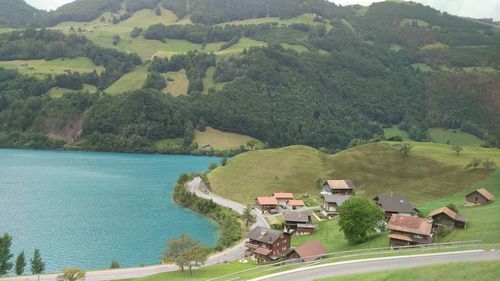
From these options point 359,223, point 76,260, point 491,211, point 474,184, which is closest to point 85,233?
point 76,260

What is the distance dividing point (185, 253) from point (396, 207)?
4286cm

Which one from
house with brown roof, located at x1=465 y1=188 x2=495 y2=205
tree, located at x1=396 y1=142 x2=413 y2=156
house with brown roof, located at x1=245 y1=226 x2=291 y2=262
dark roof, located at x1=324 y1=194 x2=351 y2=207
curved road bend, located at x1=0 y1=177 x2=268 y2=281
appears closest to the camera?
curved road bend, located at x1=0 y1=177 x2=268 y2=281

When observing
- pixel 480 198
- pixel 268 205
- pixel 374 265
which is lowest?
pixel 268 205

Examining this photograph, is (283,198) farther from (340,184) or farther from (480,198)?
(480,198)

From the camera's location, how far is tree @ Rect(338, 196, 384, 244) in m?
66.9

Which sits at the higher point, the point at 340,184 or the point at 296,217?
the point at 340,184

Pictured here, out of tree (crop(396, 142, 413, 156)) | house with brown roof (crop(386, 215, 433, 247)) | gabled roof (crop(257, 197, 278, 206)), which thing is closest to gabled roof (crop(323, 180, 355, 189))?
gabled roof (crop(257, 197, 278, 206))

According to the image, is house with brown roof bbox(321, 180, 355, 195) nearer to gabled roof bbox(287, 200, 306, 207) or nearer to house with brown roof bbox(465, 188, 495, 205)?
gabled roof bbox(287, 200, 306, 207)

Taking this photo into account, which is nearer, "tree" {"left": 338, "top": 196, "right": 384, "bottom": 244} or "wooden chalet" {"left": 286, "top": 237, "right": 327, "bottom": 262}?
"wooden chalet" {"left": 286, "top": 237, "right": 327, "bottom": 262}

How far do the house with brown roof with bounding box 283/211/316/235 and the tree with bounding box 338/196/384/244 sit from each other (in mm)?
19419

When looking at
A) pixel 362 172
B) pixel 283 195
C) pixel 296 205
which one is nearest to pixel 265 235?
pixel 296 205

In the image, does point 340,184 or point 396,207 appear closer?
point 396,207

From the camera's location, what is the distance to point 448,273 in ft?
108

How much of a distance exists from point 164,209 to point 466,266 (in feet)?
309
